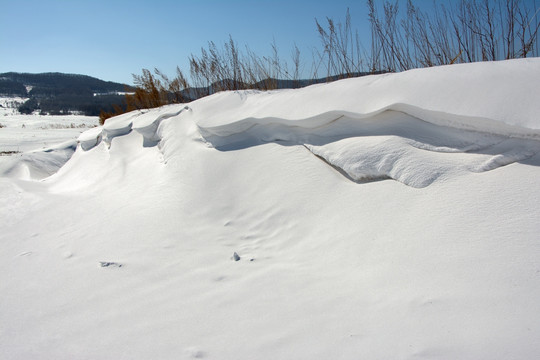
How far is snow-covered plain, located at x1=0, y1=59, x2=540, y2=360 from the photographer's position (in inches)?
39.2

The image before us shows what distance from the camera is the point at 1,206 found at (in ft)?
10.2

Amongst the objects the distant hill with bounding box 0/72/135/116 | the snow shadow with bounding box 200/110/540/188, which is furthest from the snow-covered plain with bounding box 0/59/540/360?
Result: the distant hill with bounding box 0/72/135/116

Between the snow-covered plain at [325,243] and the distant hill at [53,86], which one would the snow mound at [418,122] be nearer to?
the snow-covered plain at [325,243]

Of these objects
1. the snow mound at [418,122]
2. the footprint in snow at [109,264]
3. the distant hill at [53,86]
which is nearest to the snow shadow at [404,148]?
the snow mound at [418,122]

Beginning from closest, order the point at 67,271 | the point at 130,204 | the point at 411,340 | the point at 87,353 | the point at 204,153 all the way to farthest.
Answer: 1. the point at 411,340
2. the point at 87,353
3. the point at 67,271
4. the point at 130,204
5. the point at 204,153

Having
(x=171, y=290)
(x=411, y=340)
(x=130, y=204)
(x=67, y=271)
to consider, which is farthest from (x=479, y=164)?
(x=130, y=204)

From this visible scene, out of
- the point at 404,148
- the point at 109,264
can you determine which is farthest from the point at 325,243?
the point at 109,264

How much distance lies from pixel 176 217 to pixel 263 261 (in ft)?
2.93

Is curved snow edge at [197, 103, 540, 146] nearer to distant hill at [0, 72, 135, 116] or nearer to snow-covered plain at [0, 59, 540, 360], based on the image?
snow-covered plain at [0, 59, 540, 360]

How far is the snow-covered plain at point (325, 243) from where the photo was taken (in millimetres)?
997

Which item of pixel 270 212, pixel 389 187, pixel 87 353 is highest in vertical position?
pixel 389 187

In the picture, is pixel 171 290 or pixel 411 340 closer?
pixel 411 340

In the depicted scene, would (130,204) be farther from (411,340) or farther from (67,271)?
(411,340)

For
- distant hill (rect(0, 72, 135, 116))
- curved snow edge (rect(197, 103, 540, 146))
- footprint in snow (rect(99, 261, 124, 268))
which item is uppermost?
distant hill (rect(0, 72, 135, 116))
